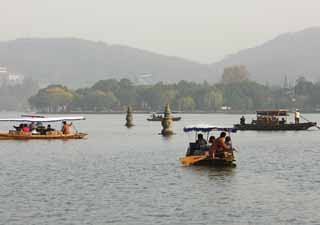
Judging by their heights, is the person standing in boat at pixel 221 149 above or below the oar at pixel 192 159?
above

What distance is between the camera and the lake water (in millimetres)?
41062

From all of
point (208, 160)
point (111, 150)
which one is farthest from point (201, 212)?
point (111, 150)

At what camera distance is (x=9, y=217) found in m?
40.8

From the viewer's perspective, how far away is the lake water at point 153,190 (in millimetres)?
41062

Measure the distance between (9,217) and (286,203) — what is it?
14.3 m

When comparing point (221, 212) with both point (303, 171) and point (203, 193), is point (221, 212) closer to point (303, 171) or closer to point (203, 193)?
point (203, 193)

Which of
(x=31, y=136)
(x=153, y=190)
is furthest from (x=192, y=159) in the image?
(x=31, y=136)

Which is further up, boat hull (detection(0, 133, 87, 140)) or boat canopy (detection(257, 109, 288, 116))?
boat canopy (detection(257, 109, 288, 116))

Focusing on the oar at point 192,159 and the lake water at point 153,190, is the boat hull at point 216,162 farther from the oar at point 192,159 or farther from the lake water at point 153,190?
the lake water at point 153,190

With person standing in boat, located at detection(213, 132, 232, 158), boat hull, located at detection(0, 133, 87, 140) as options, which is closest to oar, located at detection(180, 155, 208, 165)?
person standing in boat, located at detection(213, 132, 232, 158)

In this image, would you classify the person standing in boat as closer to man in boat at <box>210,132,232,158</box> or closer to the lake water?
man in boat at <box>210,132,232,158</box>

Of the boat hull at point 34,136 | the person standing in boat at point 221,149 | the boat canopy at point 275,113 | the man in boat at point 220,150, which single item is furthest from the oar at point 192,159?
the boat canopy at point 275,113

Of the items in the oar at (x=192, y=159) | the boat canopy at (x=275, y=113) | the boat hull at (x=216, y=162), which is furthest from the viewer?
the boat canopy at (x=275, y=113)

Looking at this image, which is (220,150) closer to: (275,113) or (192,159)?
(192,159)
